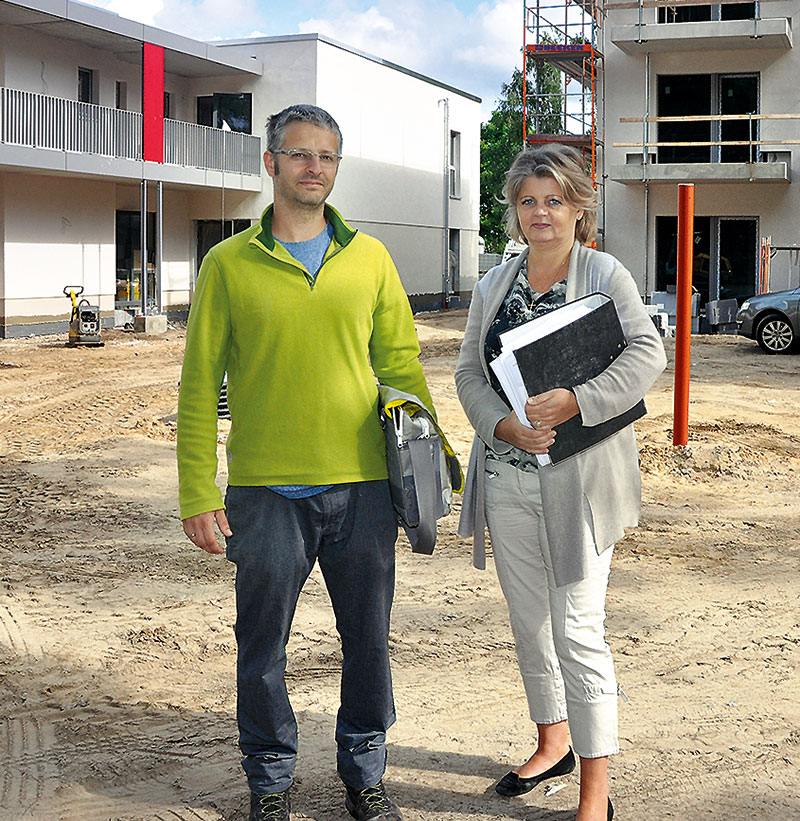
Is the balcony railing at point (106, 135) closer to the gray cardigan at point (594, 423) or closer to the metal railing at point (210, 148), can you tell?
the metal railing at point (210, 148)

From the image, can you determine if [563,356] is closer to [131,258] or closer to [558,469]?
[558,469]

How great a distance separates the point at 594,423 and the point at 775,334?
699 inches

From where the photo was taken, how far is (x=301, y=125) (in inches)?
136

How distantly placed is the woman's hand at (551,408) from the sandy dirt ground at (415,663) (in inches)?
52.0

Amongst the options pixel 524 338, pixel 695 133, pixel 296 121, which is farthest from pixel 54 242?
pixel 524 338

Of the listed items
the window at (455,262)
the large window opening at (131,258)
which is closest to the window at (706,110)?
the large window opening at (131,258)

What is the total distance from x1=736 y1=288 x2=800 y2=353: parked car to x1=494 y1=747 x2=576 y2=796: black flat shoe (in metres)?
17.3

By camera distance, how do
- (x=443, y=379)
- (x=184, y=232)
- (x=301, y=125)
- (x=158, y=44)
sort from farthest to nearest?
(x=184, y=232) < (x=158, y=44) < (x=443, y=379) < (x=301, y=125)

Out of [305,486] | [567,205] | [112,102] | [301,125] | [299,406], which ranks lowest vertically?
[305,486]

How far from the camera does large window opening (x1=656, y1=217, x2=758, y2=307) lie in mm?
26703

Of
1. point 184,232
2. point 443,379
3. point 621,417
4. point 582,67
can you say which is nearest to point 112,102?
point 184,232

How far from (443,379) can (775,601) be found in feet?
35.2

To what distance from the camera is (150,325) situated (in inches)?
1019

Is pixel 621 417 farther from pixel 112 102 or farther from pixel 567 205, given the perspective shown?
pixel 112 102
